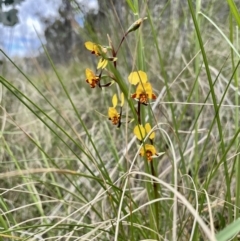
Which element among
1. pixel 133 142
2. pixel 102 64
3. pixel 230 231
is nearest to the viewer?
pixel 230 231

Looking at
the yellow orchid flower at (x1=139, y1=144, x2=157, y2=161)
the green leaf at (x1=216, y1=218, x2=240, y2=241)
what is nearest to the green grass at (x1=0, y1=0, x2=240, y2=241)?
the yellow orchid flower at (x1=139, y1=144, x2=157, y2=161)

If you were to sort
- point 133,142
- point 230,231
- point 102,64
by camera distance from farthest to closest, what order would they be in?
point 133,142 < point 102,64 < point 230,231

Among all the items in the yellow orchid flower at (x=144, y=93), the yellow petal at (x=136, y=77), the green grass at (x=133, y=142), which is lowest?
the green grass at (x=133, y=142)

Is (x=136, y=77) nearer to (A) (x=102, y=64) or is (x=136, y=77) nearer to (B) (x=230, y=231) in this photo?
(A) (x=102, y=64)

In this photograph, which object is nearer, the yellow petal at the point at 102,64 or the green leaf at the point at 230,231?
the green leaf at the point at 230,231

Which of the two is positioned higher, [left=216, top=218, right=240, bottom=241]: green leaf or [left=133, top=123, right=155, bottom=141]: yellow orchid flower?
[left=133, top=123, right=155, bottom=141]: yellow orchid flower

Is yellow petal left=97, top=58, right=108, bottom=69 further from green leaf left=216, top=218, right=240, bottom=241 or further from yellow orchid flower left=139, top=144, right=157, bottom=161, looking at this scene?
green leaf left=216, top=218, right=240, bottom=241

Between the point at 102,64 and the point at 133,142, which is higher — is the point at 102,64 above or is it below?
above

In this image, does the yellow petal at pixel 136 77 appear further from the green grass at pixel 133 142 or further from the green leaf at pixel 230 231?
the green leaf at pixel 230 231

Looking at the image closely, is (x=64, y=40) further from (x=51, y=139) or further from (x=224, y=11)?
(x=51, y=139)

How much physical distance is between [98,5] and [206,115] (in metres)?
1.23

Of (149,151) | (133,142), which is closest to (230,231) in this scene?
(149,151)

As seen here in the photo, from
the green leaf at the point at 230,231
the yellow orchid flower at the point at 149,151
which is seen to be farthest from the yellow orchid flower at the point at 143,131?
the green leaf at the point at 230,231

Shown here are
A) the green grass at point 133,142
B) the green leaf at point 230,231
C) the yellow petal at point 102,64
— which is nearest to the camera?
the green leaf at point 230,231
